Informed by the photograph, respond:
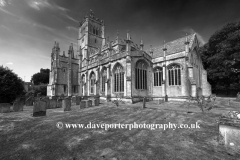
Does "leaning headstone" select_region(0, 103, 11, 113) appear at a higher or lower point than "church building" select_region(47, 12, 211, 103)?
lower

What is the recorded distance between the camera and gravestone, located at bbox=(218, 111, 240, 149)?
3.58 m

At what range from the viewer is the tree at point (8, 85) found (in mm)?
13414

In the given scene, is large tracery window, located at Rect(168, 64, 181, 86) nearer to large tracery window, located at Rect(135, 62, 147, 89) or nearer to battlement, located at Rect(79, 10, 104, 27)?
large tracery window, located at Rect(135, 62, 147, 89)

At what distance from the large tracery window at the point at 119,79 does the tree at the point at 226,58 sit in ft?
67.0

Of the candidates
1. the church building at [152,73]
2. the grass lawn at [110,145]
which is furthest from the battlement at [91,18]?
the grass lawn at [110,145]

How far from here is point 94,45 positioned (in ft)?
142

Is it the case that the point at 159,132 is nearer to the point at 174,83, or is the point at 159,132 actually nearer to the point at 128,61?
the point at 128,61

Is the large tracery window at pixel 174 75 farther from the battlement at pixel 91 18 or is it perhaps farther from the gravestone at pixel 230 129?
the battlement at pixel 91 18

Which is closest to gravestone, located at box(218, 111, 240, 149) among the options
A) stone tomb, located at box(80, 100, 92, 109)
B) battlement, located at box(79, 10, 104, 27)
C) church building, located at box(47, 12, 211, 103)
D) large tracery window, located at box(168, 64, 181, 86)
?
stone tomb, located at box(80, 100, 92, 109)

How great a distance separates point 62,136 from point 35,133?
55.5 inches

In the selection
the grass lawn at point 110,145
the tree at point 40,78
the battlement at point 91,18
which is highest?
the battlement at point 91,18

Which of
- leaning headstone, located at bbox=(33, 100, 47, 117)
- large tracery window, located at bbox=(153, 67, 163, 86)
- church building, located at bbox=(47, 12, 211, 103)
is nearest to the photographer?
leaning headstone, located at bbox=(33, 100, 47, 117)

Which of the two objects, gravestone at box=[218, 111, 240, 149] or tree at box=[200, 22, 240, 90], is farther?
tree at box=[200, 22, 240, 90]

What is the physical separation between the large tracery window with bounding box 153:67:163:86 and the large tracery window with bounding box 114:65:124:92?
6577 millimetres
